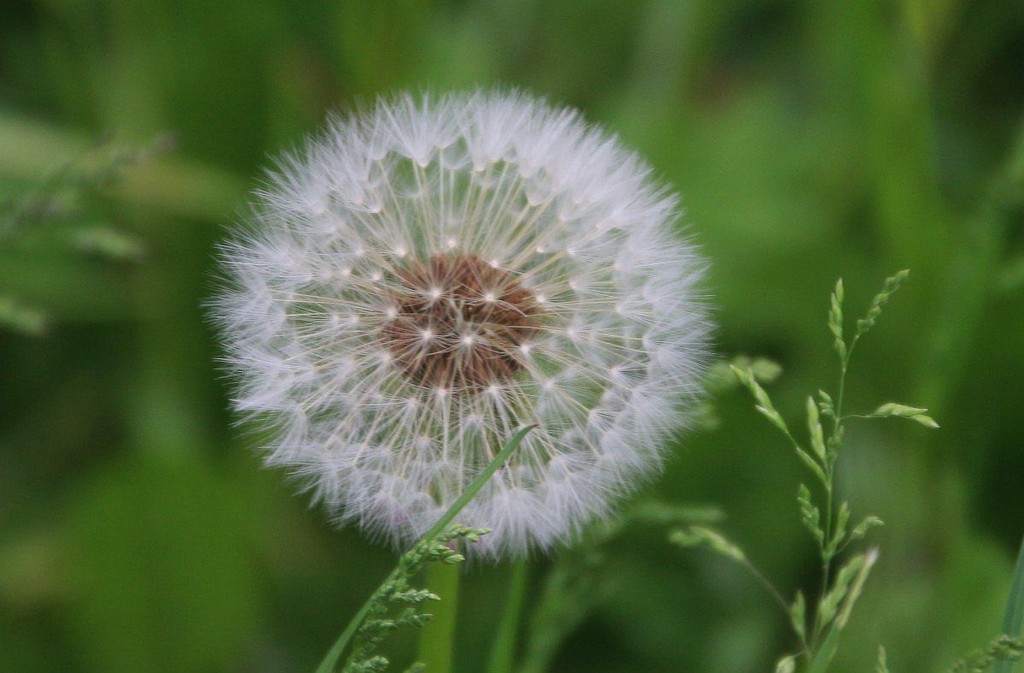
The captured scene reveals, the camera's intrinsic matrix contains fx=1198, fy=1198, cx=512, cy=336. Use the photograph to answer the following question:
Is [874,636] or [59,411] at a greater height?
[59,411]

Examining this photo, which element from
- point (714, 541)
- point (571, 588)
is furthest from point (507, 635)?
point (714, 541)

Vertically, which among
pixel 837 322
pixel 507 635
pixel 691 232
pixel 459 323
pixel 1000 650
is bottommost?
pixel 1000 650

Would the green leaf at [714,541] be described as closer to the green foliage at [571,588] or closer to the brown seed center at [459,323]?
the green foliage at [571,588]

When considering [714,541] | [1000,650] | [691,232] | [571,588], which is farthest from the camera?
[691,232]

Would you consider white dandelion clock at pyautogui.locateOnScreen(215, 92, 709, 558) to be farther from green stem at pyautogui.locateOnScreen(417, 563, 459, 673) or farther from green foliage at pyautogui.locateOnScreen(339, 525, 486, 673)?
green foliage at pyautogui.locateOnScreen(339, 525, 486, 673)

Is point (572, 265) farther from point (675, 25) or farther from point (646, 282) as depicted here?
point (675, 25)

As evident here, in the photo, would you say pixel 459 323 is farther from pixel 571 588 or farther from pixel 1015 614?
pixel 1015 614

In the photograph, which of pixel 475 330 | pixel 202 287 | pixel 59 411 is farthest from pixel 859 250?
pixel 59 411
